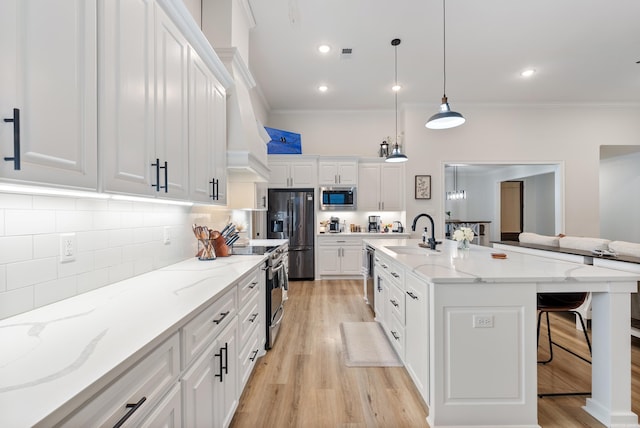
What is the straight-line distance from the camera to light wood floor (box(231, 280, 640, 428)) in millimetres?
1785

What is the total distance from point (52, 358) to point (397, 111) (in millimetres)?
6138

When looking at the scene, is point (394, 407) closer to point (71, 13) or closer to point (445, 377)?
point (445, 377)

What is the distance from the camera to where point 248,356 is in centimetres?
203

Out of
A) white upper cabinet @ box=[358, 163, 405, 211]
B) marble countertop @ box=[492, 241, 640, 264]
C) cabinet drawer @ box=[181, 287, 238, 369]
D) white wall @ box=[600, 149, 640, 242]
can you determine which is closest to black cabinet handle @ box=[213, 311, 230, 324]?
cabinet drawer @ box=[181, 287, 238, 369]

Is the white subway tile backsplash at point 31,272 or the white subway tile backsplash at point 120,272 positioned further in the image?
the white subway tile backsplash at point 120,272

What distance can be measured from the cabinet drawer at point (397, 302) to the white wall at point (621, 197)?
24.5 ft

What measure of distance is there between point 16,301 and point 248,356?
1348mm

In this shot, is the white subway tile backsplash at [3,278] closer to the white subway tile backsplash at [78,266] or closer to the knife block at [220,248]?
the white subway tile backsplash at [78,266]

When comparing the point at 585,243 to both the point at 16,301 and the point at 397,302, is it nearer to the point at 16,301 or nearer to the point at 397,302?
the point at 397,302

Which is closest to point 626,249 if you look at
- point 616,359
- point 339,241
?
point 616,359

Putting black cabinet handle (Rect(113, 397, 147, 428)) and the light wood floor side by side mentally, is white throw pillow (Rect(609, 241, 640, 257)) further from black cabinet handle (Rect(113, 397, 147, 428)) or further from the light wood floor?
black cabinet handle (Rect(113, 397, 147, 428))

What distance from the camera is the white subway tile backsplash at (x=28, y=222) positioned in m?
1.02

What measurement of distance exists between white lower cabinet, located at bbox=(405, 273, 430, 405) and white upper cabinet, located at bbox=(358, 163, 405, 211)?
3655mm

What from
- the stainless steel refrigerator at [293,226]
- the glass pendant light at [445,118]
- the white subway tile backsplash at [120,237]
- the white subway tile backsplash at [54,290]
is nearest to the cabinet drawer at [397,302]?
the glass pendant light at [445,118]
